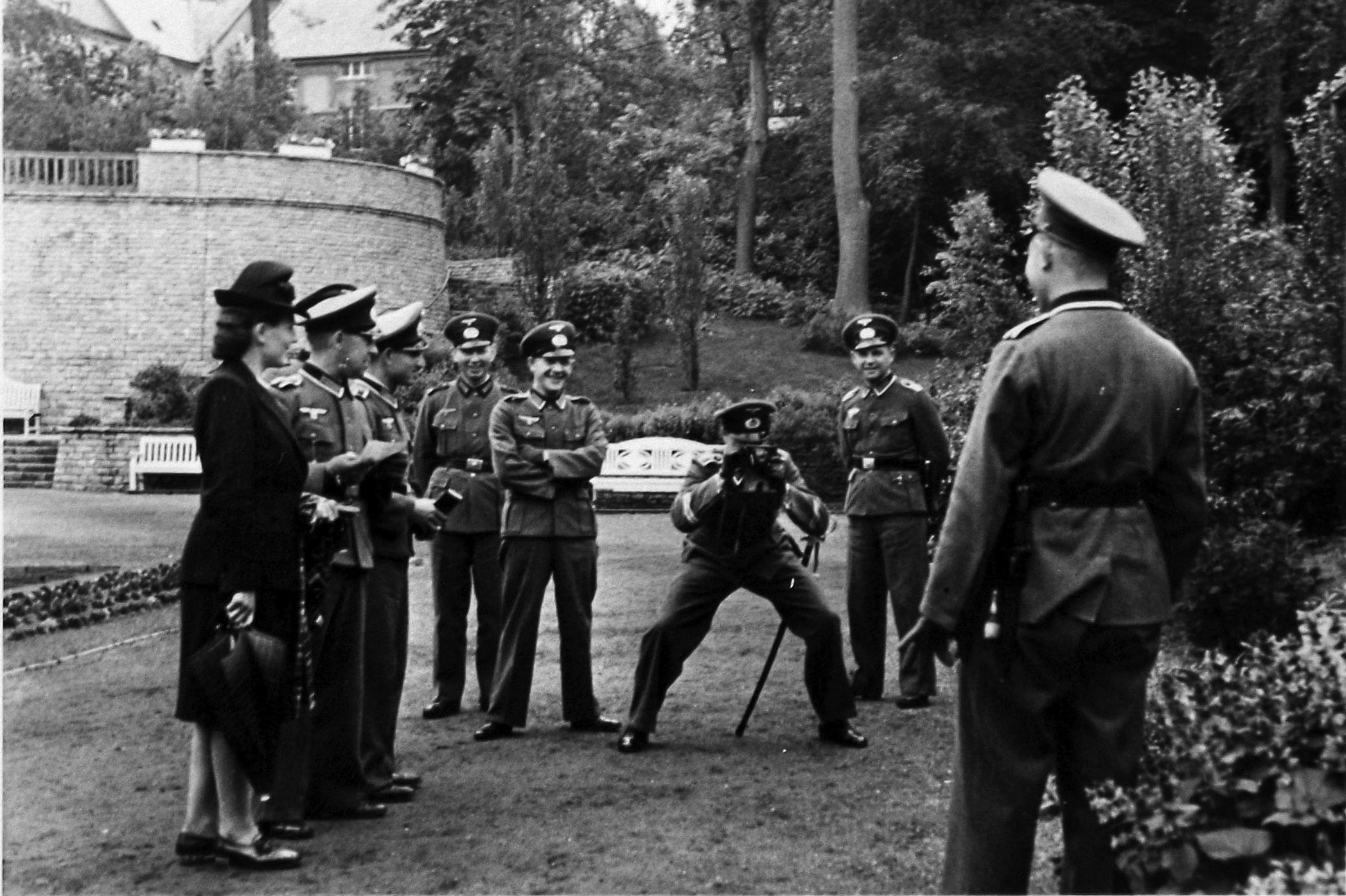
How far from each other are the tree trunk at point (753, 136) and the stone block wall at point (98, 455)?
→ 1800cm

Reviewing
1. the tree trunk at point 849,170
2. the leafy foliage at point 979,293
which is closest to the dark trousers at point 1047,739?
the leafy foliage at point 979,293

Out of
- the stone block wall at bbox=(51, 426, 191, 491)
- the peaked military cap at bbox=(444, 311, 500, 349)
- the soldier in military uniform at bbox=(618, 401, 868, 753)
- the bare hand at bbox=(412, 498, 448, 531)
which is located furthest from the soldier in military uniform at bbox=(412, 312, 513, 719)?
the stone block wall at bbox=(51, 426, 191, 491)

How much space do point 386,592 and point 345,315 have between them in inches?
55.7

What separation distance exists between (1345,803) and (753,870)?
240 cm

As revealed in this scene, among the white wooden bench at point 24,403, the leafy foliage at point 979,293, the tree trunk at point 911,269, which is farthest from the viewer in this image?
the tree trunk at point 911,269

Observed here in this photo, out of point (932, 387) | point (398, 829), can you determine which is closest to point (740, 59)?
point (932, 387)

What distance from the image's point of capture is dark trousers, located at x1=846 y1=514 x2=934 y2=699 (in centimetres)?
1074

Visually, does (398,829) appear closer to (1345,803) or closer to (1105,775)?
(1105,775)

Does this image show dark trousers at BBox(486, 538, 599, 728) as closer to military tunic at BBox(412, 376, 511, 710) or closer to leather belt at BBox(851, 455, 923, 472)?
military tunic at BBox(412, 376, 511, 710)

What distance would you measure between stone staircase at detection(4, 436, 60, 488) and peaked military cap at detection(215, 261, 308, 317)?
26826mm

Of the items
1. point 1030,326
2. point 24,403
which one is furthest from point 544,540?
point 24,403

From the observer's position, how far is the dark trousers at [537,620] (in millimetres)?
9578

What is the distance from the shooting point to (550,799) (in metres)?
7.95

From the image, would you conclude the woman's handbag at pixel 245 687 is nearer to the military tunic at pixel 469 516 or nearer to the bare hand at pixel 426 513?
the bare hand at pixel 426 513
